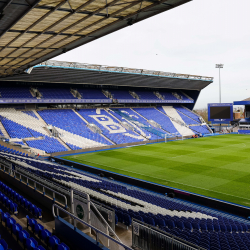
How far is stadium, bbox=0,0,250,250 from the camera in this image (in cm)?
735

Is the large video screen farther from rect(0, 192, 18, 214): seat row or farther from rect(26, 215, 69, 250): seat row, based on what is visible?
rect(26, 215, 69, 250): seat row

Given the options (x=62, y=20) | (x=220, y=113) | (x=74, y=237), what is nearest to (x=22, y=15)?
(x=62, y=20)

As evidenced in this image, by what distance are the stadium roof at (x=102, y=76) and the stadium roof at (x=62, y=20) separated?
15.7 metres

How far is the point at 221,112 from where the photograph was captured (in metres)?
50.2

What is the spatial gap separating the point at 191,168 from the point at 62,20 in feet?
55.0

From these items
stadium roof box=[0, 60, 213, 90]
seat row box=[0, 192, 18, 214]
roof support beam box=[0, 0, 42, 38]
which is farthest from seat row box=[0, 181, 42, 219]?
stadium roof box=[0, 60, 213, 90]

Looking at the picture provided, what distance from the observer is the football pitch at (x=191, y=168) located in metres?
17.1

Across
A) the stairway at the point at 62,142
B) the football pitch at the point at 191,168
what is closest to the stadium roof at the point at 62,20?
the football pitch at the point at 191,168

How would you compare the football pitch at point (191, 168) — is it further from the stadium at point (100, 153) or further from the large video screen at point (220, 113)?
the large video screen at point (220, 113)

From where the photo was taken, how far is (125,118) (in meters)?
47.7

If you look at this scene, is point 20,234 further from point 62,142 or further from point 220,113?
point 220,113

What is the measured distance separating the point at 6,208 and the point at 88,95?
3766 centimetres

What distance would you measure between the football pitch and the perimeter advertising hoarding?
19.3 m

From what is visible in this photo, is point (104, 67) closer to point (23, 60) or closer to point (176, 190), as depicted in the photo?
point (23, 60)
